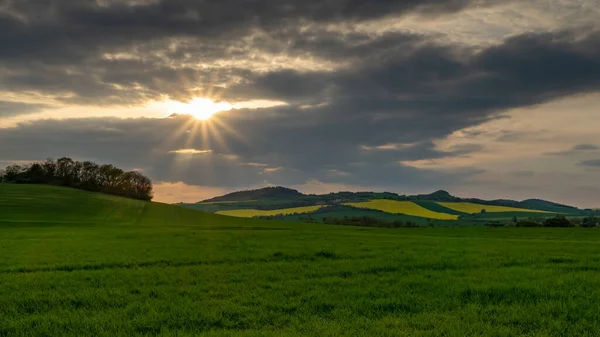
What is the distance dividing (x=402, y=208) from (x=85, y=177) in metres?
119

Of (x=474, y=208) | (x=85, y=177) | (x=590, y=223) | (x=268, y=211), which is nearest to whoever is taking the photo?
(x=590, y=223)

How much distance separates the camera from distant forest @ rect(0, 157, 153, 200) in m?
136

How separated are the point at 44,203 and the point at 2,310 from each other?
10310cm

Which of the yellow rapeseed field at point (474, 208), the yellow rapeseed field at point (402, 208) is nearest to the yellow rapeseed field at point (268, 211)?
the yellow rapeseed field at point (402, 208)

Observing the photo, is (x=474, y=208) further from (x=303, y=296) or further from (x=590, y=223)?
(x=303, y=296)

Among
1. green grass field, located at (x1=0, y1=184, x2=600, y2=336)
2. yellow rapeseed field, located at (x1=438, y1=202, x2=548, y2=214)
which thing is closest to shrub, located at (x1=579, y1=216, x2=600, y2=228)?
yellow rapeseed field, located at (x1=438, y1=202, x2=548, y2=214)

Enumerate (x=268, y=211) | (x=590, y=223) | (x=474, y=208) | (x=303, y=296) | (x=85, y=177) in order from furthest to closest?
(x=474, y=208) < (x=268, y=211) < (x=85, y=177) < (x=590, y=223) < (x=303, y=296)

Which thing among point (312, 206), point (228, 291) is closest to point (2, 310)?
point (228, 291)

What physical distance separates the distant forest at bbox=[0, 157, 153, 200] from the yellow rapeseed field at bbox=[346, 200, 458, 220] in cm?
9175

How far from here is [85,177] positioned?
139 meters

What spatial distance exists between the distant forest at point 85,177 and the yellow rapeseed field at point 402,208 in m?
91.7

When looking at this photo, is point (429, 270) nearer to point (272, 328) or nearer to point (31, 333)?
point (272, 328)

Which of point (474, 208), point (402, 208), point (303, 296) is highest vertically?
point (474, 208)

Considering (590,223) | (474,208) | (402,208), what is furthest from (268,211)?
(590,223)
